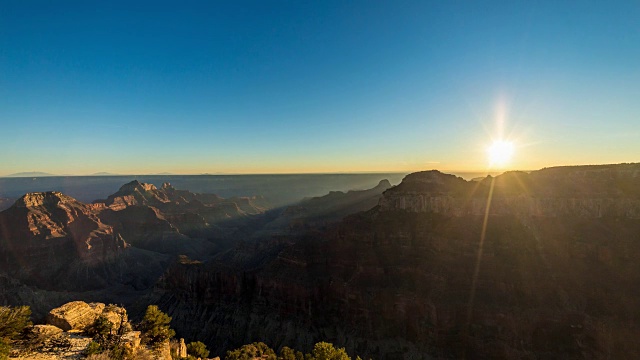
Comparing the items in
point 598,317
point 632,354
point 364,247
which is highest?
point 364,247

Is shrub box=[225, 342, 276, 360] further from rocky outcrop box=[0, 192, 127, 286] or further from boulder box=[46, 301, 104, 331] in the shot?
rocky outcrop box=[0, 192, 127, 286]

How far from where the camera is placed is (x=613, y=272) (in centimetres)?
4731

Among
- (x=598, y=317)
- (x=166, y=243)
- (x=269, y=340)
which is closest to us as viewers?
(x=598, y=317)

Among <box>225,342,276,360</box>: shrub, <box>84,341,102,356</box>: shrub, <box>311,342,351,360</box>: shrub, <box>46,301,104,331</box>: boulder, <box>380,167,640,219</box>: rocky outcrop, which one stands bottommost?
<box>225,342,276,360</box>: shrub

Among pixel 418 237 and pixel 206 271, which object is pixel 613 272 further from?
pixel 206 271

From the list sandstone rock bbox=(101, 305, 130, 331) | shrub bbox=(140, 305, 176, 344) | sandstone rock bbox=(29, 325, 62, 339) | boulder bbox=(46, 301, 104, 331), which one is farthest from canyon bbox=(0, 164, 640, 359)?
sandstone rock bbox=(29, 325, 62, 339)

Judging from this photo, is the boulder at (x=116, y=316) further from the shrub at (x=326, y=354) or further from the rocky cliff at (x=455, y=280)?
the rocky cliff at (x=455, y=280)

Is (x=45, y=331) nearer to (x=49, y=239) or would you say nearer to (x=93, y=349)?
(x=93, y=349)

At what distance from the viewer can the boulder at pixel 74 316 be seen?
25.1m

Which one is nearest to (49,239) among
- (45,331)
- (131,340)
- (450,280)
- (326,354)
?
(45,331)

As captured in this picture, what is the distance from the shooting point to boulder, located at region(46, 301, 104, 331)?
25078 mm

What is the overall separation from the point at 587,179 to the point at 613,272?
64.1 ft

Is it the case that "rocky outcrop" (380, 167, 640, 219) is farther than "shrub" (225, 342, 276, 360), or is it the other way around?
"rocky outcrop" (380, 167, 640, 219)

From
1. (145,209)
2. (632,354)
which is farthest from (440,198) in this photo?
(145,209)
